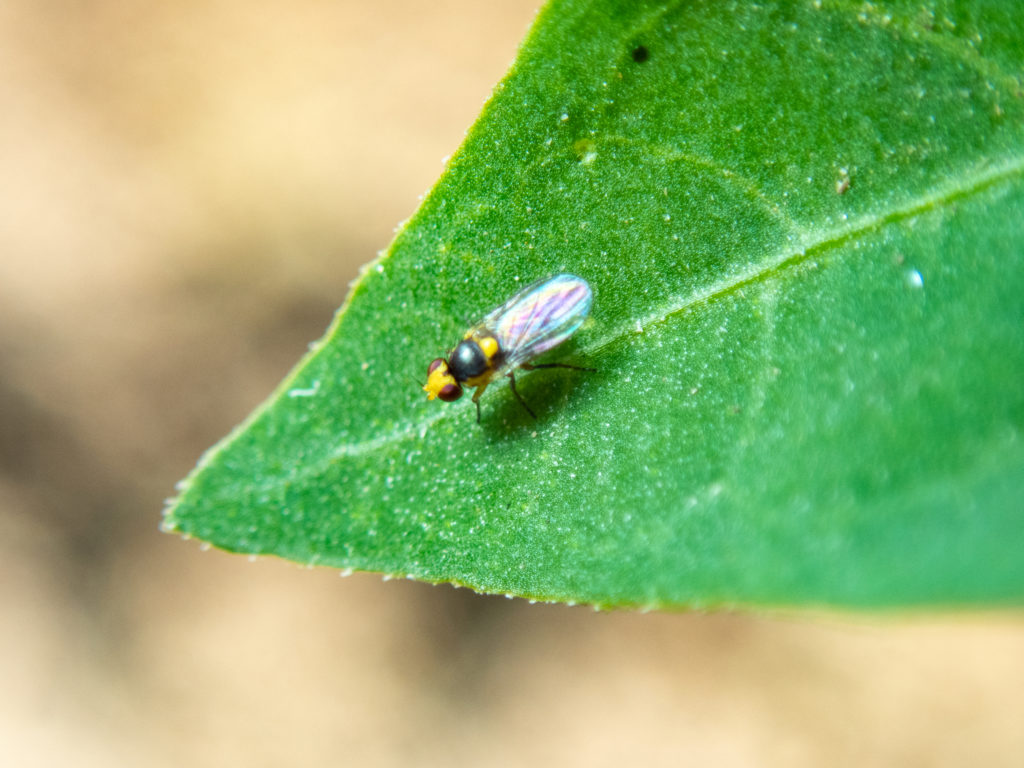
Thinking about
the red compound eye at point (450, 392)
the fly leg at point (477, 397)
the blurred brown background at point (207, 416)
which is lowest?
the blurred brown background at point (207, 416)

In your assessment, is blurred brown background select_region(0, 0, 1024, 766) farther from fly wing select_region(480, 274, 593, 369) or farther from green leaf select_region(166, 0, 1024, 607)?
green leaf select_region(166, 0, 1024, 607)

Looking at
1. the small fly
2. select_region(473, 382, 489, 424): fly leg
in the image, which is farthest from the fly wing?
select_region(473, 382, 489, 424): fly leg

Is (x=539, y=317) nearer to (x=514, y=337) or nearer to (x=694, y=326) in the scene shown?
(x=514, y=337)

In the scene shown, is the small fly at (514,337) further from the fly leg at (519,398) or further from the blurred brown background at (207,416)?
the blurred brown background at (207,416)

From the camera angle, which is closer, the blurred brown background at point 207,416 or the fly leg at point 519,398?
the fly leg at point 519,398

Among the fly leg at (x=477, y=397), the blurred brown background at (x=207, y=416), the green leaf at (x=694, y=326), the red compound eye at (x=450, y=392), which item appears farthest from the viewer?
the blurred brown background at (x=207, y=416)

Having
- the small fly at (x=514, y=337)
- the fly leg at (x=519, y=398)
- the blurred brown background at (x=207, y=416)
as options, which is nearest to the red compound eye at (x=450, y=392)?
the small fly at (x=514, y=337)

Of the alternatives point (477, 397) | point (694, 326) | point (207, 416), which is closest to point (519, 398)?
point (477, 397)
